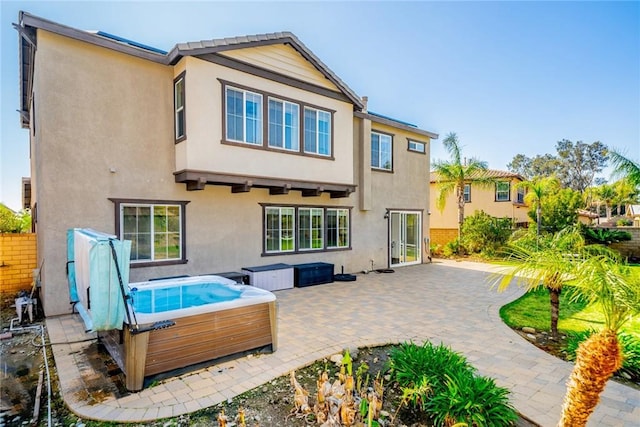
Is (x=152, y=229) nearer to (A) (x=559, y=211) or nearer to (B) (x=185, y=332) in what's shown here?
(B) (x=185, y=332)

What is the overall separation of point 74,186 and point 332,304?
23.0ft

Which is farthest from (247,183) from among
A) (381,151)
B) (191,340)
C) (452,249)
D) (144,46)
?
(452,249)

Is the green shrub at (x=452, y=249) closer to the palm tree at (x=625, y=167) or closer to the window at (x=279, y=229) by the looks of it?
the palm tree at (x=625, y=167)

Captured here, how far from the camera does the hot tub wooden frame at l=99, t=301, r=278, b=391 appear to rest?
14.2 feet

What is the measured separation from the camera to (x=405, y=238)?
16.4 metres

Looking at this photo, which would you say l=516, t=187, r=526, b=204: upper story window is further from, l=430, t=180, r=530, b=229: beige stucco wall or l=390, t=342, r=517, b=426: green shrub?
l=390, t=342, r=517, b=426: green shrub

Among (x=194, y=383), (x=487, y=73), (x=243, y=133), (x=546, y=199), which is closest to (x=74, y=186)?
(x=243, y=133)

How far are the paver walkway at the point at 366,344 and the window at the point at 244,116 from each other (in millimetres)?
4870

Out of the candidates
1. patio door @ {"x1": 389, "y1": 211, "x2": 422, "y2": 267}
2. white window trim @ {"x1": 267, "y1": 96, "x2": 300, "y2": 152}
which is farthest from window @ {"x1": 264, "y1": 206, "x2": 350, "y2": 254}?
patio door @ {"x1": 389, "y1": 211, "x2": 422, "y2": 267}

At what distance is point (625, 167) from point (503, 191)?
13.8m

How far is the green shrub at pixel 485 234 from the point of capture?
61.8ft

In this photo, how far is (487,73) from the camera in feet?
51.2

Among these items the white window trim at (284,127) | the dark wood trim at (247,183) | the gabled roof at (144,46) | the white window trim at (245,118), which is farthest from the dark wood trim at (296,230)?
the gabled roof at (144,46)

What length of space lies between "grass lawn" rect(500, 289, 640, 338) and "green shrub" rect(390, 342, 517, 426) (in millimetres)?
3826
